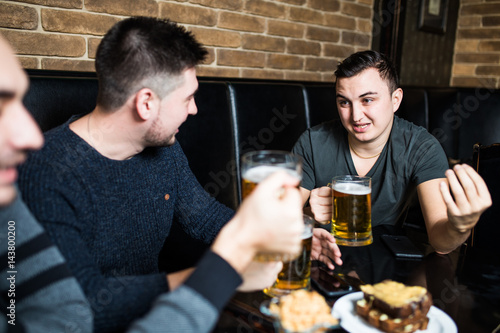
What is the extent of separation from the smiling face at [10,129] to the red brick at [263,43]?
6.26ft

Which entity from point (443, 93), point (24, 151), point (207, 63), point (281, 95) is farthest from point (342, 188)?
point (443, 93)

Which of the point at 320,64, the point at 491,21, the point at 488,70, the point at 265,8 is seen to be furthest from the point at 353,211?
the point at 491,21

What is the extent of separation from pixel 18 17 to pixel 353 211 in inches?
56.9

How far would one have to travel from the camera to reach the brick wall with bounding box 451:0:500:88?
11.7ft

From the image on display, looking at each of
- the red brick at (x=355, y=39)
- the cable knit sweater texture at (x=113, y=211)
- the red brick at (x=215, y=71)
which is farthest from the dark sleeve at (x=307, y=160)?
the red brick at (x=355, y=39)

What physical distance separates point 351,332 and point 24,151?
0.62 m

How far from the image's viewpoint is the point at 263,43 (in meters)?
2.54

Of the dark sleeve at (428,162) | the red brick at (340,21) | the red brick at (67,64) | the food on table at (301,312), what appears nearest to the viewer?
the food on table at (301,312)

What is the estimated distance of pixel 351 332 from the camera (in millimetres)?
727

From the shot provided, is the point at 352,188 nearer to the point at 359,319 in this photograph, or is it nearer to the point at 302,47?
the point at 359,319

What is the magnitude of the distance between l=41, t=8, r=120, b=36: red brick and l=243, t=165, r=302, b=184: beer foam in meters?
1.35

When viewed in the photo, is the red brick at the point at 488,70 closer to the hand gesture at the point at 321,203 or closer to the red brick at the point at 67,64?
the hand gesture at the point at 321,203

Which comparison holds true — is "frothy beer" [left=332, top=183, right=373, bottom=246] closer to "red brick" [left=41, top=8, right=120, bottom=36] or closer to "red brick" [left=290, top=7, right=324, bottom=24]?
"red brick" [left=41, top=8, right=120, bottom=36]

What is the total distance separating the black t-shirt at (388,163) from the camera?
157cm
